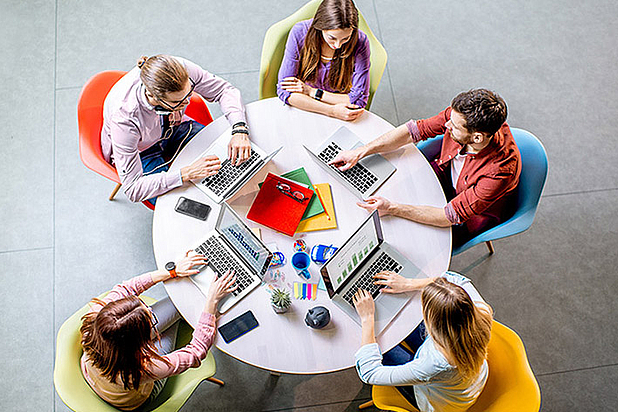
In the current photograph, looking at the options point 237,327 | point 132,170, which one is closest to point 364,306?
point 237,327

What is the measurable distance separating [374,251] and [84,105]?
5.19 ft

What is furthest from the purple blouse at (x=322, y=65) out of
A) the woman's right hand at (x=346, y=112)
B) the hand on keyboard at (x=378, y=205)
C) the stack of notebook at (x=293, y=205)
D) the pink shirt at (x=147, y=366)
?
the pink shirt at (x=147, y=366)

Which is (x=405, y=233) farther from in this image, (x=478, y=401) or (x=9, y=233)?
(x=9, y=233)

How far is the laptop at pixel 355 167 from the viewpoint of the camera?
7.66 ft

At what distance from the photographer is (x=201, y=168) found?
7.49 feet

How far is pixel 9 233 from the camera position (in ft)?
9.98

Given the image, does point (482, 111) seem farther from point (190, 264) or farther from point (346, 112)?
point (190, 264)

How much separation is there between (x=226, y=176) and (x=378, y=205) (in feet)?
2.39

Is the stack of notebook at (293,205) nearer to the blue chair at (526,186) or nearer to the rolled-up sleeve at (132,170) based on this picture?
the rolled-up sleeve at (132,170)

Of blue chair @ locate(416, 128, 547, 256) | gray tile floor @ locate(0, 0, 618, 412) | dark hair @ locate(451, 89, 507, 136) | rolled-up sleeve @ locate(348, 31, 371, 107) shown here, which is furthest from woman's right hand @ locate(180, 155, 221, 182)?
blue chair @ locate(416, 128, 547, 256)

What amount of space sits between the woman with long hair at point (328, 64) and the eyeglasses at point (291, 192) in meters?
0.46

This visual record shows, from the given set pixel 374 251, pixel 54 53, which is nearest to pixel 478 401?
pixel 374 251

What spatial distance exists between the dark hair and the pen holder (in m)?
0.90


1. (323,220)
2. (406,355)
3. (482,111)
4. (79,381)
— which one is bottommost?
(406,355)
